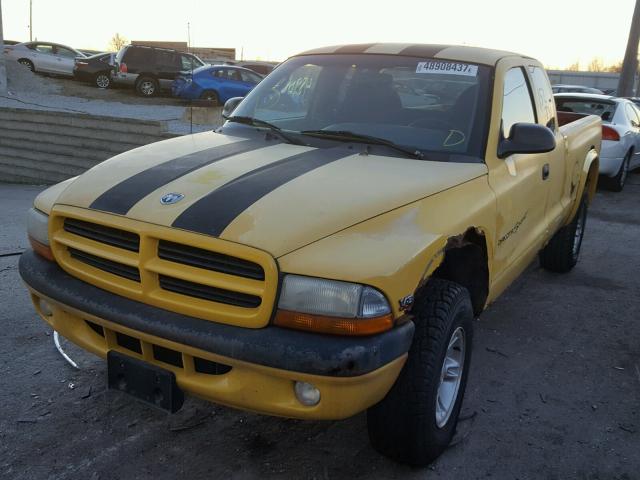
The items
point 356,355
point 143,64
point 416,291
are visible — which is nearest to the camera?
point 356,355

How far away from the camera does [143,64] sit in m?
21.0

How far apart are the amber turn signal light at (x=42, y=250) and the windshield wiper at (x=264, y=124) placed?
1336 mm

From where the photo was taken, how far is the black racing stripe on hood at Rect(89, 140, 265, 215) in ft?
8.76

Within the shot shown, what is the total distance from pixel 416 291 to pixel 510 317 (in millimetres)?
2512

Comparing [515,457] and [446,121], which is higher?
[446,121]

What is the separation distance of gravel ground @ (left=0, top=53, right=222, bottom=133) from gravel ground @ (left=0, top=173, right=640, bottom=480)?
36.1ft

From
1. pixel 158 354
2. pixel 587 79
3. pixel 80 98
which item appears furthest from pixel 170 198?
pixel 587 79

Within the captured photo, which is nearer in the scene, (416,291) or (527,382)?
(416,291)

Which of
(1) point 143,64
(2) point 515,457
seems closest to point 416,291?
(2) point 515,457

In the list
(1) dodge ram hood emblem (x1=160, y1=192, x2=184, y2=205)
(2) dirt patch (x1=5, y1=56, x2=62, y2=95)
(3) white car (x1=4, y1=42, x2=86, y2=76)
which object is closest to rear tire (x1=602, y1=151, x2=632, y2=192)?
(1) dodge ram hood emblem (x1=160, y1=192, x2=184, y2=205)

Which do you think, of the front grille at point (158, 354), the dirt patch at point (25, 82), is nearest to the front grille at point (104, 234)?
the front grille at point (158, 354)

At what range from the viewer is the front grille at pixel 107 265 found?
2553mm

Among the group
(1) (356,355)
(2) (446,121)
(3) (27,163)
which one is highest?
(2) (446,121)

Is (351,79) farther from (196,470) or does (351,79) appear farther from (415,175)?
(196,470)
